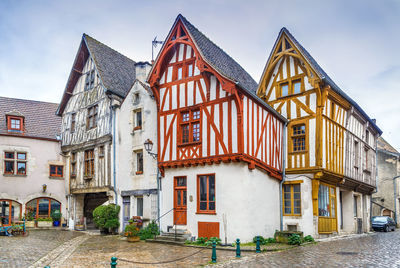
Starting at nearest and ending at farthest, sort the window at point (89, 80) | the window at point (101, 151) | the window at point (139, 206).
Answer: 1. the window at point (139, 206)
2. the window at point (101, 151)
3. the window at point (89, 80)

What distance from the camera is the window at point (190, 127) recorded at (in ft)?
52.9

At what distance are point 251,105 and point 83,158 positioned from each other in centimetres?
1199

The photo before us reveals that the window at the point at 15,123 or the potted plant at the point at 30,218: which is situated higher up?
the window at the point at 15,123

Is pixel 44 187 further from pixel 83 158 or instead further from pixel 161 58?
pixel 161 58

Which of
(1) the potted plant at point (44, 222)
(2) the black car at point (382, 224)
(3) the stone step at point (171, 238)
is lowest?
(2) the black car at point (382, 224)

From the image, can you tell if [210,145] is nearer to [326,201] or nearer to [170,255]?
[170,255]

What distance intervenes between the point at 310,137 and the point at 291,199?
289 centimetres

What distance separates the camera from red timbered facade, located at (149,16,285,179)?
14.9 m

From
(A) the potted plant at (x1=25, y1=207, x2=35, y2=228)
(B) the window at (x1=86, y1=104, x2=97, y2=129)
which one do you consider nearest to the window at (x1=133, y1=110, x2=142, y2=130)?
(B) the window at (x1=86, y1=104, x2=97, y2=129)

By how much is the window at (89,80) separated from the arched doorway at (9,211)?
325 inches

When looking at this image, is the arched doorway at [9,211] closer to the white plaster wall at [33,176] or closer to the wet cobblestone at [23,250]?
the white plaster wall at [33,176]

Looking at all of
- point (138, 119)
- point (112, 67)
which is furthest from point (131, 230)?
point (112, 67)

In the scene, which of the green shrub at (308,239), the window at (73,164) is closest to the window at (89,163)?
the window at (73,164)

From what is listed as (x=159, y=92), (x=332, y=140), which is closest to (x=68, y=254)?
(x=159, y=92)
